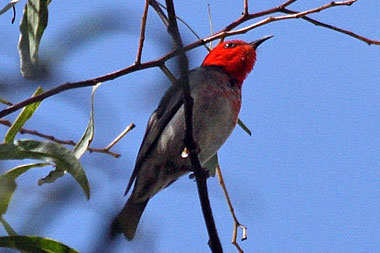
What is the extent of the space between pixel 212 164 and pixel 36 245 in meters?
1.49

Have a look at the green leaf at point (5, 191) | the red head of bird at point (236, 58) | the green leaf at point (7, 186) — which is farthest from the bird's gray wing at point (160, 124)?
the green leaf at point (5, 191)

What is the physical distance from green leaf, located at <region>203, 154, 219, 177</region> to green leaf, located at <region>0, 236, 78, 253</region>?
51.9 inches

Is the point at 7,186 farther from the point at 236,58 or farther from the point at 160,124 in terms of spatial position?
the point at 236,58

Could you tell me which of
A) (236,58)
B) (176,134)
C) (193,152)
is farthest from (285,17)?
(236,58)

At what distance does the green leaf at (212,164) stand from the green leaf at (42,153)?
131 cm

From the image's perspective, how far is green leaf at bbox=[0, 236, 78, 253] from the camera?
2027 mm

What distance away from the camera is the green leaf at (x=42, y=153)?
2.10 meters

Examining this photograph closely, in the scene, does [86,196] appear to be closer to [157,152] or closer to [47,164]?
[47,164]

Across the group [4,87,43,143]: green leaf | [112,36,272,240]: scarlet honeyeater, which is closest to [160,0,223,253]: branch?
[4,87,43,143]: green leaf

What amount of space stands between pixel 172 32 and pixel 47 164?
3.53 ft

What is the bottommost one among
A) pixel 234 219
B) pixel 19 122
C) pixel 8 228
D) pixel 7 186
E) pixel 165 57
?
pixel 234 219

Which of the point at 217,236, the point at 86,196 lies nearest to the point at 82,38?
the point at 86,196

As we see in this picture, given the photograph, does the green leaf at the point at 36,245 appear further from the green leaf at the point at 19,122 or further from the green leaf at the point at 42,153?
the green leaf at the point at 19,122

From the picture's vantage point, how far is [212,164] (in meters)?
3.49
